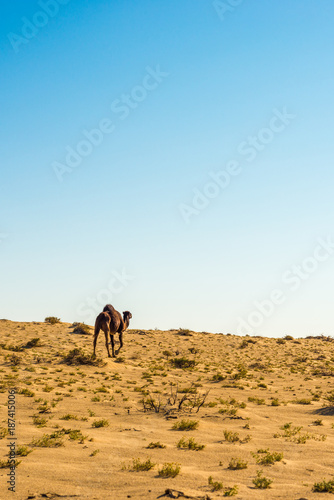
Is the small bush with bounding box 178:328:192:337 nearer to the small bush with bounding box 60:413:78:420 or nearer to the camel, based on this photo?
the camel

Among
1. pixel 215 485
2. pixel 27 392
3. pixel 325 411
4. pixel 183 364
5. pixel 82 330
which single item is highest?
pixel 82 330

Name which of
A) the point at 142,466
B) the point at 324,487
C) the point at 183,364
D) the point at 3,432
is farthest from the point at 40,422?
the point at 183,364

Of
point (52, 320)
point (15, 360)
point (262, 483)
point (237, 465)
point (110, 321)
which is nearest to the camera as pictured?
point (262, 483)

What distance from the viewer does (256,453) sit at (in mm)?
9875

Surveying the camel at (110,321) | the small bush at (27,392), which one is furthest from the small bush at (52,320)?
the small bush at (27,392)

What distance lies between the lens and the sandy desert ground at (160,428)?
25.2 feet

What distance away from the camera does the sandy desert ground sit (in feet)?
25.2

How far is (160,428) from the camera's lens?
12.2m

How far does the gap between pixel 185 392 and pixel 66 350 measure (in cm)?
1352

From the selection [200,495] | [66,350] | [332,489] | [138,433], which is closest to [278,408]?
[138,433]

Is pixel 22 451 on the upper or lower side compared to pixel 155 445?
upper

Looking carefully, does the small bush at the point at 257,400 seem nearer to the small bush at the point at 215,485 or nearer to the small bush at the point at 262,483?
the small bush at the point at 262,483

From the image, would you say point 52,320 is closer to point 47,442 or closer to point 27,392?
point 27,392

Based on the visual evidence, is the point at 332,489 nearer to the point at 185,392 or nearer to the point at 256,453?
the point at 256,453
